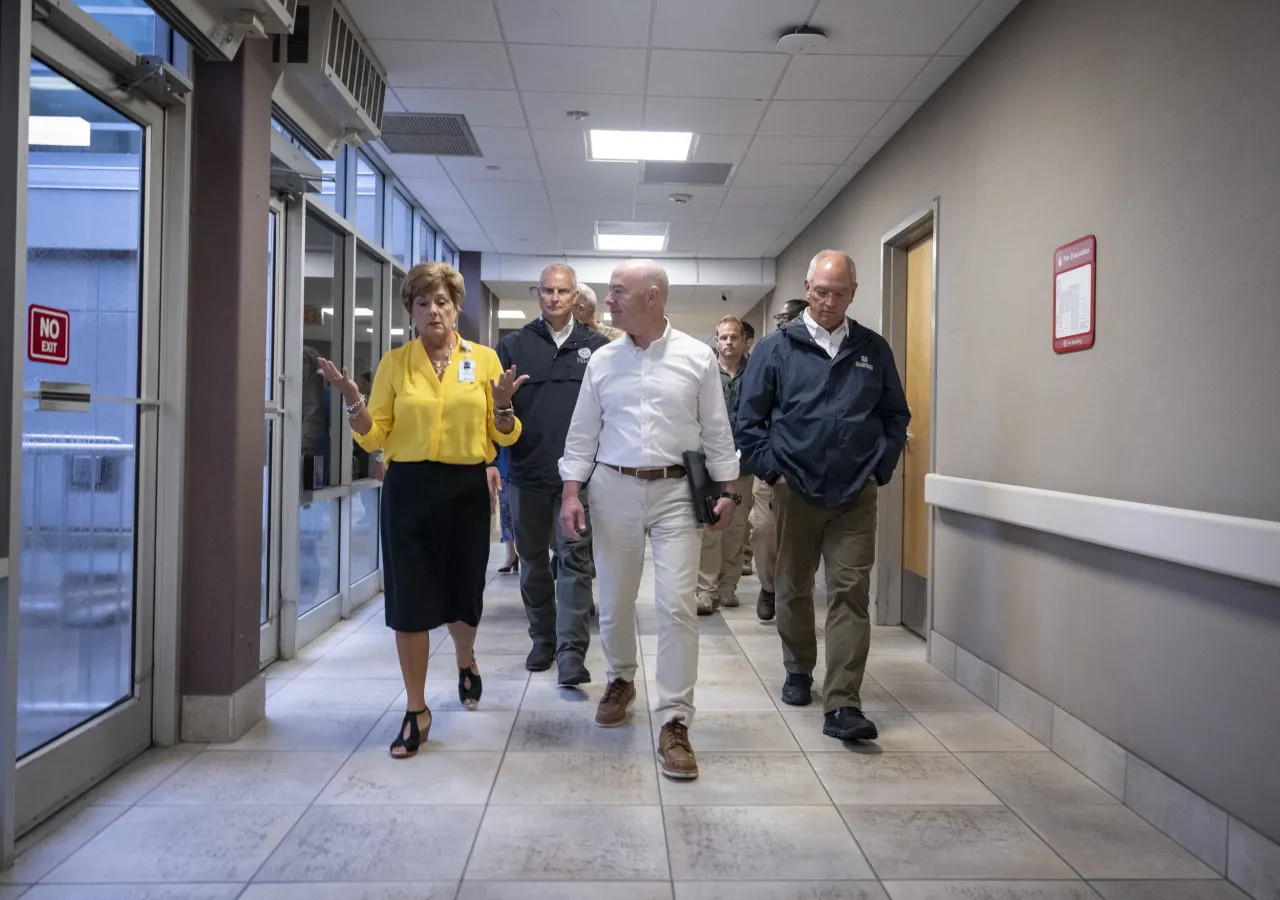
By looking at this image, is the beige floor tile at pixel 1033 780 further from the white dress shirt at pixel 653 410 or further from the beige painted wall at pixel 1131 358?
the white dress shirt at pixel 653 410

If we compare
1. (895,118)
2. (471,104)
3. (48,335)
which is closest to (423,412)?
(48,335)

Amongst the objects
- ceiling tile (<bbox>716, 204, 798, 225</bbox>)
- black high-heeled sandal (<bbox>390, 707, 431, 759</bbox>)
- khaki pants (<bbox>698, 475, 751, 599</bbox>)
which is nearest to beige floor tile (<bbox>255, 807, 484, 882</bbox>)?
black high-heeled sandal (<bbox>390, 707, 431, 759</bbox>)

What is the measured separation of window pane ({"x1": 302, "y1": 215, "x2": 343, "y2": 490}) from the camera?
469 centimetres

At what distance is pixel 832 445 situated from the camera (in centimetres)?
321

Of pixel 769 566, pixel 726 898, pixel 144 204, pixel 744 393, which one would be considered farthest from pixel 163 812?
pixel 769 566

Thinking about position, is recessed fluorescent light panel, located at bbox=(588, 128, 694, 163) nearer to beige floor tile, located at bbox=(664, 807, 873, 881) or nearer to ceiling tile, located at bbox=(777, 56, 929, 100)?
ceiling tile, located at bbox=(777, 56, 929, 100)

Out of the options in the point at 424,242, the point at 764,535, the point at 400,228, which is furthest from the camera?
the point at 424,242

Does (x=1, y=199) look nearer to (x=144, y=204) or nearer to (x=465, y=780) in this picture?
(x=144, y=204)

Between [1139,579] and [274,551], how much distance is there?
355 centimetres

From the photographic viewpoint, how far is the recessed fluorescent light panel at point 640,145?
18.1 feet

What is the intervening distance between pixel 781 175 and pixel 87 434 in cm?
476

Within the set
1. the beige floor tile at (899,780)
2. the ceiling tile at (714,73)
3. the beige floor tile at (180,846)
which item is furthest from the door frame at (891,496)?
the beige floor tile at (180,846)

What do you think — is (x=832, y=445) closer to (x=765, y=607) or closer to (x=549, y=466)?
(x=549, y=466)

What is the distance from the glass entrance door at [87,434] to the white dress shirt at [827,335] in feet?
7.32
